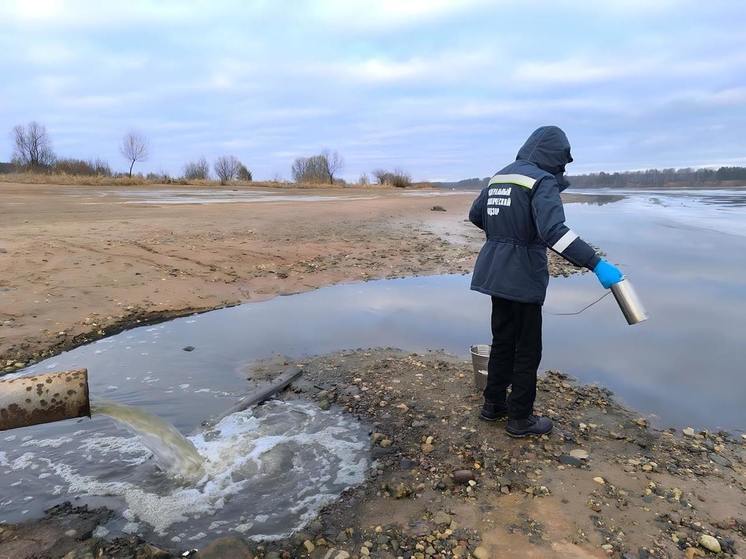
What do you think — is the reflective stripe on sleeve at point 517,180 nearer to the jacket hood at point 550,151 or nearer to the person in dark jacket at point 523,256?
the person in dark jacket at point 523,256

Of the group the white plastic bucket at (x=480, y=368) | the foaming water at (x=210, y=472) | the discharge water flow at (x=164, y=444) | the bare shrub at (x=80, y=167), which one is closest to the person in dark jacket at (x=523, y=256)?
the white plastic bucket at (x=480, y=368)

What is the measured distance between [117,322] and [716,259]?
11675mm

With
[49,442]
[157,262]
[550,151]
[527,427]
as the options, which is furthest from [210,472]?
[157,262]

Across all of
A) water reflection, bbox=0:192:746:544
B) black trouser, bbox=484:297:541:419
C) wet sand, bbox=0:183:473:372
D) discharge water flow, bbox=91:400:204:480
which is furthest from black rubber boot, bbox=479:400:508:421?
wet sand, bbox=0:183:473:372

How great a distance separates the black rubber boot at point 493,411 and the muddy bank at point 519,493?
0.07m

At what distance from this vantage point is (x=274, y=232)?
1402 centimetres

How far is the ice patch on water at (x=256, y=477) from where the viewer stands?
3158mm

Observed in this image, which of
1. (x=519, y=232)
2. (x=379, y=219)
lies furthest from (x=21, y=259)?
(x=379, y=219)

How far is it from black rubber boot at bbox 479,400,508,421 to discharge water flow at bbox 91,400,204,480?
2.13 metres

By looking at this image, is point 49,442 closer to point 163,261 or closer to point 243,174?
point 163,261

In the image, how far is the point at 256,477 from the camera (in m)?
3.61

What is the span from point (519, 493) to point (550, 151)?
2287 millimetres

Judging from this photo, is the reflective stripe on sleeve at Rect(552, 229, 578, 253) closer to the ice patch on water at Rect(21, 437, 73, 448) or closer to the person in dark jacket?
the person in dark jacket

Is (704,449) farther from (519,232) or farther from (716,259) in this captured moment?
(716,259)
